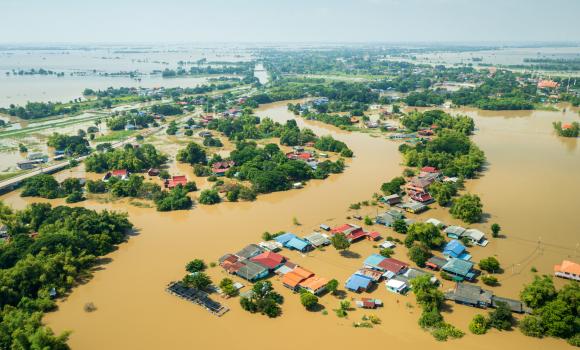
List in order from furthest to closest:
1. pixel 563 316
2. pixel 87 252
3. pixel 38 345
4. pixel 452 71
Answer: pixel 452 71 < pixel 87 252 < pixel 563 316 < pixel 38 345

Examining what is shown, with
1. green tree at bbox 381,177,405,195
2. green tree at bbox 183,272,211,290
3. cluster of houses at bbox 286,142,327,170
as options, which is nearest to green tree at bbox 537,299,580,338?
green tree at bbox 183,272,211,290

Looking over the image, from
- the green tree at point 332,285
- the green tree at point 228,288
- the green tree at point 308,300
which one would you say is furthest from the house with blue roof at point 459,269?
the green tree at point 228,288

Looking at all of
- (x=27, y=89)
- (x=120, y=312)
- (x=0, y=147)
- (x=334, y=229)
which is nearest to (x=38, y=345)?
(x=120, y=312)

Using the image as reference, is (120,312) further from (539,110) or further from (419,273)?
(539,110)

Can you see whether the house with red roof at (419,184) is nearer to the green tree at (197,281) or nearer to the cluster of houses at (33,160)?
the green tree at (197,281)

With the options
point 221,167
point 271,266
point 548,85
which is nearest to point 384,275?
point 271,266

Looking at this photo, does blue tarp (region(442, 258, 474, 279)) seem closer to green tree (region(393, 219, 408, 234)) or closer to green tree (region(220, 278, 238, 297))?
green tree (region(393, 219, 408, 234))
